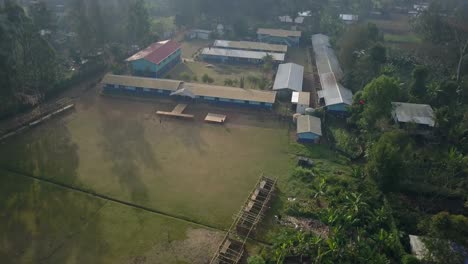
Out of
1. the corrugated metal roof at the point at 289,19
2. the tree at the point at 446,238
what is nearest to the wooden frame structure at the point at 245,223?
the tree at the point at 446,238

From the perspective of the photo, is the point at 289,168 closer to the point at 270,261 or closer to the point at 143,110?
the point at 270,261

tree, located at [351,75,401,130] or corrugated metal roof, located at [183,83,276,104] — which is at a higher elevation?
tree, located at [351,75,401,130]

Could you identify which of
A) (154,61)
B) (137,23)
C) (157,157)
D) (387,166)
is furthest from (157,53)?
(387,166)

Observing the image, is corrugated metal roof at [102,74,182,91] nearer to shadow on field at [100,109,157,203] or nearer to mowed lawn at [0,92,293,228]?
mowed lawn at [0,92,293,228]

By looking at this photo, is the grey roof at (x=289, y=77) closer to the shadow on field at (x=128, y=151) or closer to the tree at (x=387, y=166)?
the tree at (x=387, y=166)

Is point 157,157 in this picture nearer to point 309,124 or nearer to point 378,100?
point 309,124

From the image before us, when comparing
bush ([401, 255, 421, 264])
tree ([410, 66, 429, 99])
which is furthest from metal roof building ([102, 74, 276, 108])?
bush ([401, 255, 421, 264])
